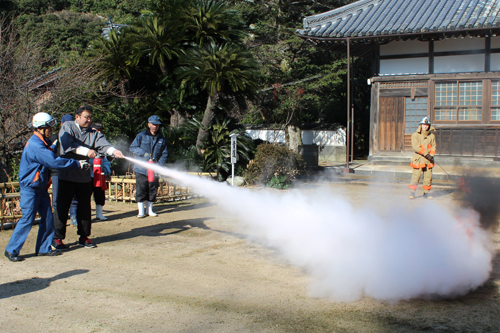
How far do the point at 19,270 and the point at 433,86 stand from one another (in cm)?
1524

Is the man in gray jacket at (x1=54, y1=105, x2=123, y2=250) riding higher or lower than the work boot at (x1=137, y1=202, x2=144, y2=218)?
higher

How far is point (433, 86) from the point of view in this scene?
1630cm

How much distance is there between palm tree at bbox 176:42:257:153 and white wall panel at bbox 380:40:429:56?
6938 mm

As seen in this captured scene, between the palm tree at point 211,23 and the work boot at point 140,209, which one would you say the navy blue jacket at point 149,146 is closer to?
the work boot at point 140,209

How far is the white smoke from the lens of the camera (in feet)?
14.2

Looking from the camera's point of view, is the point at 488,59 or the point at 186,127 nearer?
the point at 186,127

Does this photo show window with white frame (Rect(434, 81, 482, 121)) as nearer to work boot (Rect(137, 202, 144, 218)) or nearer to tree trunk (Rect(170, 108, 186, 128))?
tree trunk (Rect(170, 108, 186, 128))

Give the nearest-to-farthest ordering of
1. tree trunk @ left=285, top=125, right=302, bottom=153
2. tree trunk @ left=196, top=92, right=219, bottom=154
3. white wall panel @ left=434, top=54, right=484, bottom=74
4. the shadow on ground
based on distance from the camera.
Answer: the shadow on ground
tree trunk @ left=196, top=92, right=219, bottom=154
white wall panel @ left=434, top=54, right=484, bottom=74
tree trunk @ left=285, top=125, right=302, bottom=153

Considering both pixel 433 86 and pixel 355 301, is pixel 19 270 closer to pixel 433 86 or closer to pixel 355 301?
pixel 355 301

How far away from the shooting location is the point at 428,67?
16.3 meters

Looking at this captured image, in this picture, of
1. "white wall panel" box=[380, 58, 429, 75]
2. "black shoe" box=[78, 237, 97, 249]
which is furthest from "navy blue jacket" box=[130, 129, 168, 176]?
"white wall panel" box=[380, 58, 429, 75]

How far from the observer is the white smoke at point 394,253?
171 inches

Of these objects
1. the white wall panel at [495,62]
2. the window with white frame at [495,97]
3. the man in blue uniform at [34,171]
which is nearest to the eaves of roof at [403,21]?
the white wall panel at [495,62]

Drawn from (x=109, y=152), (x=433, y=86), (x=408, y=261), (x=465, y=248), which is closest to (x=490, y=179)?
(x=465, y=248)
